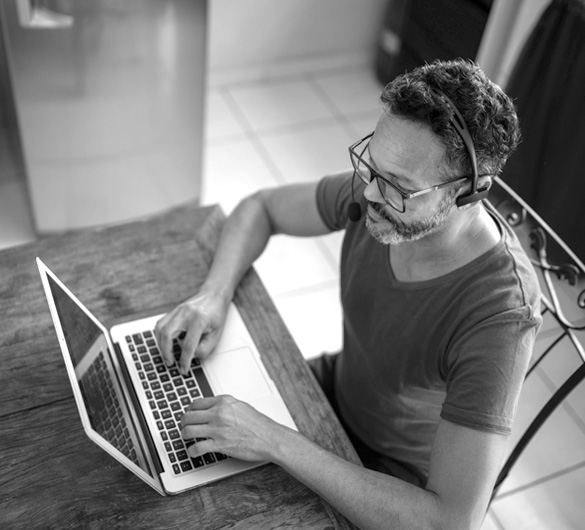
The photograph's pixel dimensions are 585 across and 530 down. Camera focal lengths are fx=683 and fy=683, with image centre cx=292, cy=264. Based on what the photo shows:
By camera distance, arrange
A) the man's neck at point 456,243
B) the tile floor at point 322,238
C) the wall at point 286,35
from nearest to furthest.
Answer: the man's neck at point 456,243 → the tile floor at point 322,238 → the wall at point 286,35

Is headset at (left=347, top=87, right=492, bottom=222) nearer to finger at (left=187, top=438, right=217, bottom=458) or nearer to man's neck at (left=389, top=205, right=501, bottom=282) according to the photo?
man's neck at (left=389, top=205, right=501, bottom=282)

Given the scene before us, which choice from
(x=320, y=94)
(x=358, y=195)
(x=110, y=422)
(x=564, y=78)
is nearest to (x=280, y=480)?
(x=110, y=422)

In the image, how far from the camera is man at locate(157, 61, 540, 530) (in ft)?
3.43

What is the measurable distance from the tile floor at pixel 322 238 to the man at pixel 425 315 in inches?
9.3

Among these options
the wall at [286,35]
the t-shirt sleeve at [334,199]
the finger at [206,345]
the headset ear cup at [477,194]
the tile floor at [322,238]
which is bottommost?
the tile floor at [322,238]

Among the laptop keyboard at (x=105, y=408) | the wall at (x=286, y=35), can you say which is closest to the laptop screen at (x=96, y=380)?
the laptop keyboard at (x=105, y=408)

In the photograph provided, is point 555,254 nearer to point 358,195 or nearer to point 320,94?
point 358,195

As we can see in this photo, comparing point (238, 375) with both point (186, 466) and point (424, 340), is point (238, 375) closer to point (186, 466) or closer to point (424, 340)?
point (186, 466)

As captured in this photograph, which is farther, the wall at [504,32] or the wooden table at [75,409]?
the wall at [504,32]

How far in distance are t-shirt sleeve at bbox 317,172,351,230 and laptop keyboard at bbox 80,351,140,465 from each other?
55 centimetres

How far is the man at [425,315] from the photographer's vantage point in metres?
1.04

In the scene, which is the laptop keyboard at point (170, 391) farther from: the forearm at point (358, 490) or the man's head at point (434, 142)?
the man's head at point (434, 142)

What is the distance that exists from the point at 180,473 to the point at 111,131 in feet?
5.17

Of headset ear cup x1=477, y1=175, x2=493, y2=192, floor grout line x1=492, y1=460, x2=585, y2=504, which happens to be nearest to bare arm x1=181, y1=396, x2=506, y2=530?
headset ear cup x1=477, y1=175, x2=493, y2=192
